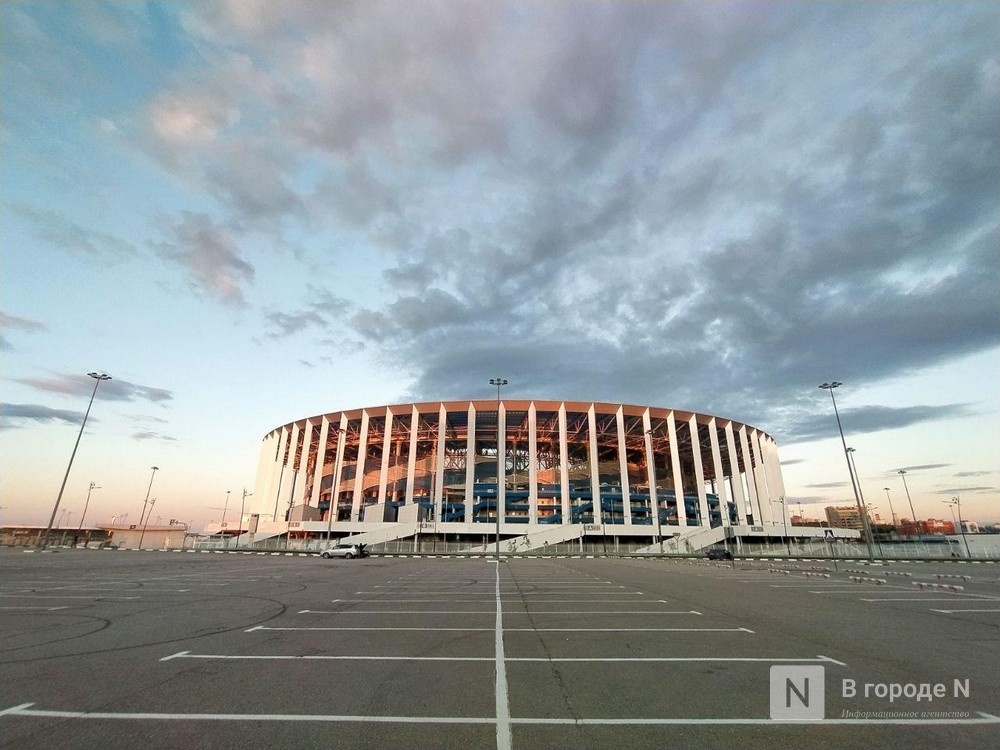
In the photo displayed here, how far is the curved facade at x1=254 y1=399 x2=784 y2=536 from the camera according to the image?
2891 inches

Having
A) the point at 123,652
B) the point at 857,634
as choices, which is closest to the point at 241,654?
the point at 123,652

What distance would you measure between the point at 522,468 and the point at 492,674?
278 feet

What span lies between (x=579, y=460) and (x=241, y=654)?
8780 cm

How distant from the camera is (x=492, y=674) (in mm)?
6730

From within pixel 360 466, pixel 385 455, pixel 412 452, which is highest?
pixel 412 452

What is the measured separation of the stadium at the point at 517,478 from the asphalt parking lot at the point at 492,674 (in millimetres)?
49993

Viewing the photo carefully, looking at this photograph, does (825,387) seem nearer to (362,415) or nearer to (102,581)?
(102,581)

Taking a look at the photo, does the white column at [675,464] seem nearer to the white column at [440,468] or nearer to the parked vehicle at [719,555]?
the parked vehicle at [719,555]

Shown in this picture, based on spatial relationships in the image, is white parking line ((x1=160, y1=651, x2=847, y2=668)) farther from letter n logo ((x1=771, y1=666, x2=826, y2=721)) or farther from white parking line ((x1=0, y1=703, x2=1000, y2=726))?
white parking line ((x1=0, y1=703, x2=1000, y2=726))

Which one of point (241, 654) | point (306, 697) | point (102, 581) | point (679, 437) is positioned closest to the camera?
point (306, 697)

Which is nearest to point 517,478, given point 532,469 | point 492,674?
point 532,469

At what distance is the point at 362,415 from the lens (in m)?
80.6

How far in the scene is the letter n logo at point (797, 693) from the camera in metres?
5.31

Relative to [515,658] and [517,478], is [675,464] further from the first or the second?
[515,658]
